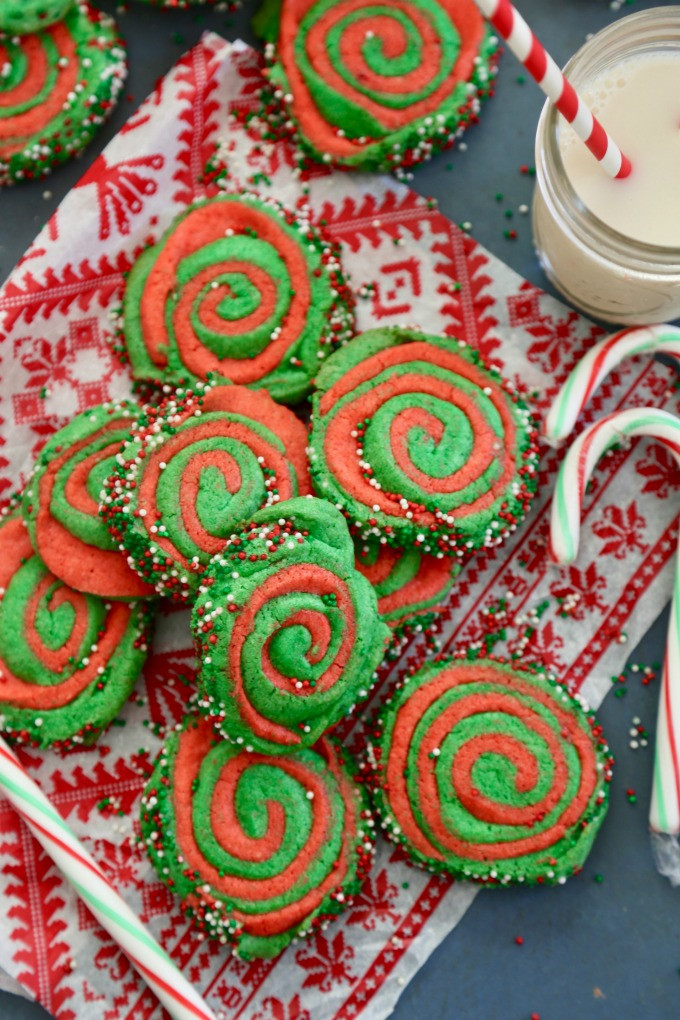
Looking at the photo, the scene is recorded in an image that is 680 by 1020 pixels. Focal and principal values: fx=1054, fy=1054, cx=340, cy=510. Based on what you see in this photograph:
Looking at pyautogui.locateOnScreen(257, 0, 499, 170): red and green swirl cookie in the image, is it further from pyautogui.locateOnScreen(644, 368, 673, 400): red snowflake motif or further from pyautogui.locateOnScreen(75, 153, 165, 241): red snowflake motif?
pyautogui.locateOnScreen(644, 368, 673, 400): red snowflake motif

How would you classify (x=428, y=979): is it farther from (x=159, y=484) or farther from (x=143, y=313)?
(x=143, y=313)

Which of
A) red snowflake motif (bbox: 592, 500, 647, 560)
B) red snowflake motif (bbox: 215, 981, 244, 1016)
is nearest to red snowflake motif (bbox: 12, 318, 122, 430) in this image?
red snowflake motif (bbox: 592, 500, 647, 560)

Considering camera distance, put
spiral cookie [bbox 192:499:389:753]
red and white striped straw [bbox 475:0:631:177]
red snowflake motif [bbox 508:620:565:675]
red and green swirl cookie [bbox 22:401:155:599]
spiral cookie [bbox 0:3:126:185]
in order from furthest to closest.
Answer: spiral cookie [bbox 0:3:126:185] → red snowflake motif [bbox 508:620:565:675] → red and green swirl cookie [bbox 22:401:155:599] → spiral cookie [bbox 192:499:389:753] → red and white striped straw [bbox 475:0:631:177]

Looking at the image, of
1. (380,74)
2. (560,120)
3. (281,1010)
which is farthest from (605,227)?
(281,1010)

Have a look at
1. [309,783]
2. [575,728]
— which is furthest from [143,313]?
[575,728]

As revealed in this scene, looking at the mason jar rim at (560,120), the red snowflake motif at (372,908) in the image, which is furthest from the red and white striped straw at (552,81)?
the red snowflake motif at (372,908)

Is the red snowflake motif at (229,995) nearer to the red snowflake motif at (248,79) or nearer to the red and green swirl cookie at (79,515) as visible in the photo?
the red and green swirl cookie at (79,515)
